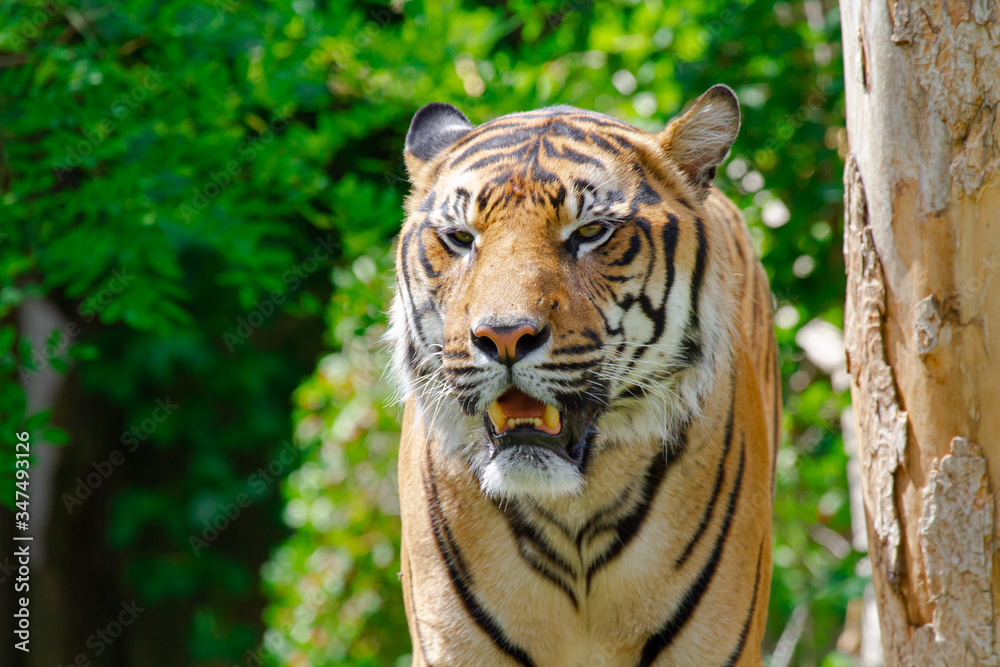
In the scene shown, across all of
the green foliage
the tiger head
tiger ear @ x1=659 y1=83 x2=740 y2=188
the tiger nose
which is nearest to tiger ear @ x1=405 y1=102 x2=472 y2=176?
the tiger head

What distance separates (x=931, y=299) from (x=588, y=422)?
0.80m

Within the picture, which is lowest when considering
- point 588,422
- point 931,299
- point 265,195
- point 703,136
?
point 588,422

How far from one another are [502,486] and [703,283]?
69 cm

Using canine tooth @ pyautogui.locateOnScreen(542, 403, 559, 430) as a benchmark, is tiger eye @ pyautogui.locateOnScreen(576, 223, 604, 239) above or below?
above

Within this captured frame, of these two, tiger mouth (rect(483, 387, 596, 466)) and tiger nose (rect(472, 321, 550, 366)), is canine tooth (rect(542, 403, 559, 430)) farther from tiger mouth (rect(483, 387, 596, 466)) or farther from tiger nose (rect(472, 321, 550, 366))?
tiger nose (rect(472, 321, 550, 366))

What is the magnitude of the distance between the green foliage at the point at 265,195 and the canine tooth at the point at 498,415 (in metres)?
1.51

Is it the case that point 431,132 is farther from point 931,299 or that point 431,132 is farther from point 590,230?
point 931,299

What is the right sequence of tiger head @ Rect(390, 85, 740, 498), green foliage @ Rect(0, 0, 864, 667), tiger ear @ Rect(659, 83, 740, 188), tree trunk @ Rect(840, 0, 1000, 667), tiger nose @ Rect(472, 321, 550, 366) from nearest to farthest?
tiger nose @ Rect(472, 321, 550, 366) < tiger head @ Rect(390, 85, 740, 498) < tree trunk @ Rect(840, 0, 1000, 667) < tiger ear @ Rect(659, 83, 740, 188) < green foliage @ Rect(0, 0, 864, 667)

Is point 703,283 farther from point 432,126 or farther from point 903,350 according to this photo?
point 432,126

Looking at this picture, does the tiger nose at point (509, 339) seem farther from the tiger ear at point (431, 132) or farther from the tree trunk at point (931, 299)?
the tree trunk at point (931, 299)

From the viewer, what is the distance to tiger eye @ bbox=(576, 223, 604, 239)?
2.21 metres

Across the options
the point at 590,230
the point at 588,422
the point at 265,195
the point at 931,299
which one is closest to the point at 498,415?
the point at 588,422

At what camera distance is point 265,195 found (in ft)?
12.9

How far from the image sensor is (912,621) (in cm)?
238
